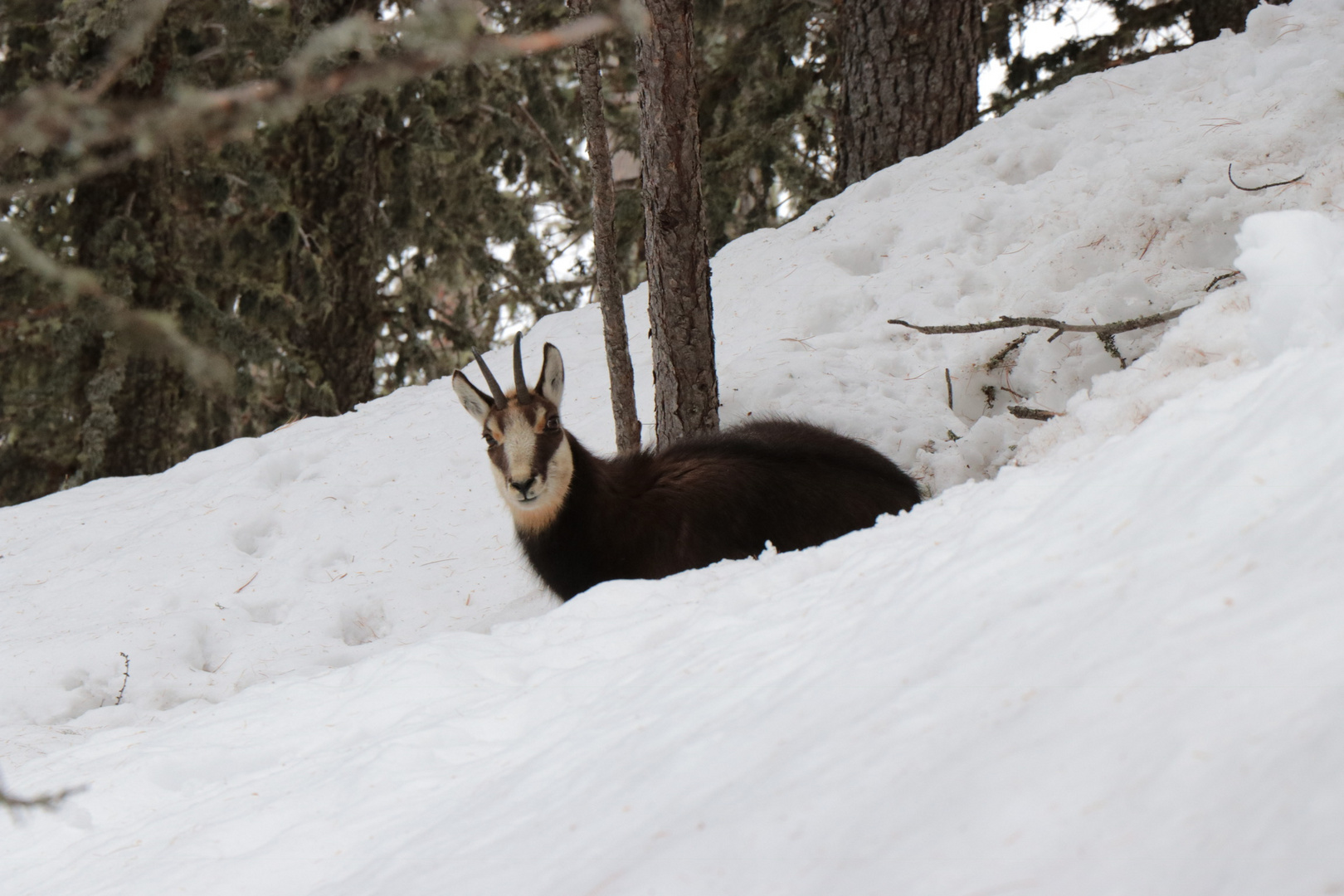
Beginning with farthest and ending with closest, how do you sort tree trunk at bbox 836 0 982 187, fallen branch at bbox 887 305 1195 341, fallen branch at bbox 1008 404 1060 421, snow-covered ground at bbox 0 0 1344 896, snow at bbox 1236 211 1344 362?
tree trunk at bbox 836 0 982 187
fallen branch at bbox 1008 404 1060 421
fallen branch at bbox 887 305 1195 341
snow at bbox 1236 211 1344 362
snow-covered ground at bbox 0 0 1344 896

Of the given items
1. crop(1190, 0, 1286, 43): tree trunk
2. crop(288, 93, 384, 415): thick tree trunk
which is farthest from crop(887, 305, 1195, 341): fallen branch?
crop(288, 93, 384, 415): thick tree trunk

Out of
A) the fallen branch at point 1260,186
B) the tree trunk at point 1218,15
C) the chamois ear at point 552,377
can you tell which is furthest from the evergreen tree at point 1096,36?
the chamois ear at point 552,377

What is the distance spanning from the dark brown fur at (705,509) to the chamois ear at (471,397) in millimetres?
502

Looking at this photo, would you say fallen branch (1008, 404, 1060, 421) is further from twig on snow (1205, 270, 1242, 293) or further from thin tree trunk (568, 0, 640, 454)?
thin tree trunk (568, 0, 640, 454)

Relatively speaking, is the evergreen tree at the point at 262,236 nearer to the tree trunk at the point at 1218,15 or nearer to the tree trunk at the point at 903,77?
the tree trunk at the point at 903,77

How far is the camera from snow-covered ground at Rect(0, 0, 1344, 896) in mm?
1644

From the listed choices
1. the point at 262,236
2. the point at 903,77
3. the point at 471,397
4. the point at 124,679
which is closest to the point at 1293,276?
the point at 471,397

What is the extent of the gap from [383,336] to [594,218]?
294 inches

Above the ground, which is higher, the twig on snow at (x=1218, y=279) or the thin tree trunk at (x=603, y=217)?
the thin tree trunk at (x=603, y=217)

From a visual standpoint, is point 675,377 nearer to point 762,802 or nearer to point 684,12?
point 684,12

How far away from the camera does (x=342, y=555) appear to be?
270 inches

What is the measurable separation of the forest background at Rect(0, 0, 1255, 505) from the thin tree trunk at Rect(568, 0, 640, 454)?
2426 mm

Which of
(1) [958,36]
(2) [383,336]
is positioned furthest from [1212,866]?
(2) [383,336]

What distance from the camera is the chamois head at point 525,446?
5.16m
